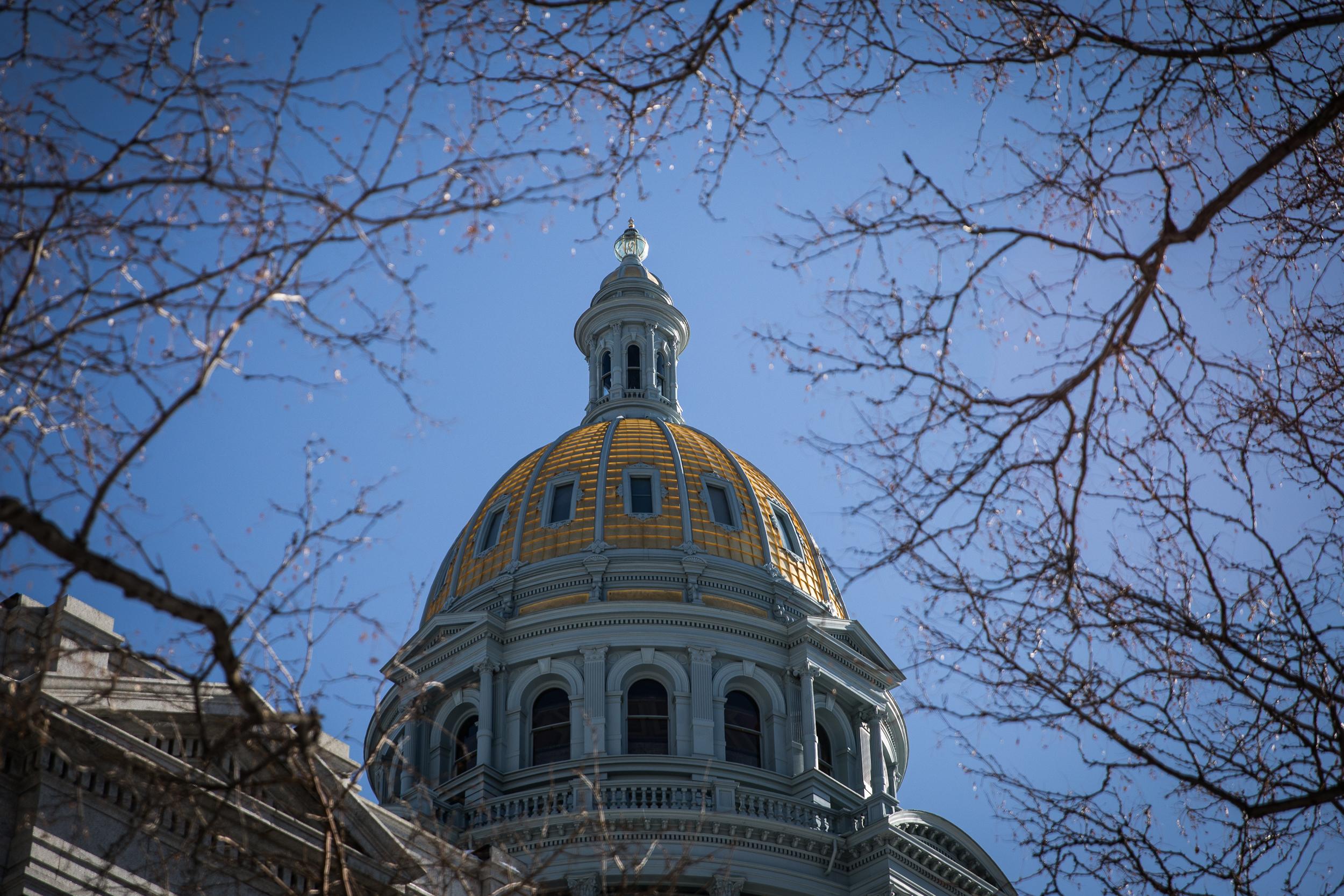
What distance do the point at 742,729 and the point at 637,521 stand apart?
8629 millimetres

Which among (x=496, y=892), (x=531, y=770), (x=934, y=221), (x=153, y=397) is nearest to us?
(x=153, y=397)

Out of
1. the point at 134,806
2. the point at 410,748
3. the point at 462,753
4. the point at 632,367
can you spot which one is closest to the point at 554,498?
the point at 462,753

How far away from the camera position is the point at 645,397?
70.1 m

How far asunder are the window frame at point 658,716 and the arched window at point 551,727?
186cm

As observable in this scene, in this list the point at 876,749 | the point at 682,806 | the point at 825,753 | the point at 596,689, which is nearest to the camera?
the point at 682,806

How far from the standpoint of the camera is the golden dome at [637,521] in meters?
59.4

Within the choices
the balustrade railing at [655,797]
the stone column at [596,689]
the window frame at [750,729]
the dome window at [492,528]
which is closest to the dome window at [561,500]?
the dome window at [492,528]

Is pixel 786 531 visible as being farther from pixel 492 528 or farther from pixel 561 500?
pixel 492 528

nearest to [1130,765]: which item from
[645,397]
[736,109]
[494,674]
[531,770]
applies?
[736,109]

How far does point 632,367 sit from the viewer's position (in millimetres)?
71875

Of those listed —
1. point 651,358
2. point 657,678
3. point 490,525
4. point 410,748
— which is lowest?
point 410,748

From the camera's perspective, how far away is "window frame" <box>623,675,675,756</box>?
5388 centimetres

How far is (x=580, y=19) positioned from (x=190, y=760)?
11.6m

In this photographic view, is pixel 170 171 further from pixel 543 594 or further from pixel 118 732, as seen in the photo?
pixel 543 594
